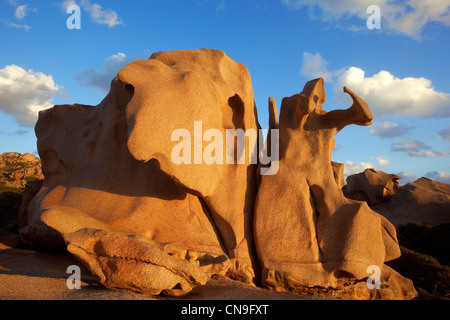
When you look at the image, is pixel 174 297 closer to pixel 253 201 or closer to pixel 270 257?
pixel 270 257

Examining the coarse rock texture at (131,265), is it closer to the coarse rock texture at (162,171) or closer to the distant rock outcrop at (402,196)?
the coarse rock texture at (162,171)

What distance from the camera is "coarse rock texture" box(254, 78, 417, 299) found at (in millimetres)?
5652

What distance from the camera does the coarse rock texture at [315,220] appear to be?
5.65 metres

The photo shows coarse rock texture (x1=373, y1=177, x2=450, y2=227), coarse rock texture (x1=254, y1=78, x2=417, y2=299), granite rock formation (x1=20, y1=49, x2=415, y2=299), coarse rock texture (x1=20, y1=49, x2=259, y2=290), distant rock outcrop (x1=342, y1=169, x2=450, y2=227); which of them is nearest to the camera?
coarse rock texture (x1=20, y1=49, x2=259, y2=290)

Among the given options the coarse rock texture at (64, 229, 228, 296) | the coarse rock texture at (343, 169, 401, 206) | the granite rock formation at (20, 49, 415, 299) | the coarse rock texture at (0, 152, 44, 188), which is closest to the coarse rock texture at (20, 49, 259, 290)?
the granite rock formation at (20, 49, 415, 299)

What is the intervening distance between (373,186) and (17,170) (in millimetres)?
23951

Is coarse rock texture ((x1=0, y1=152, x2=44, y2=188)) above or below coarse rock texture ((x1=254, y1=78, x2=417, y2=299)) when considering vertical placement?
above

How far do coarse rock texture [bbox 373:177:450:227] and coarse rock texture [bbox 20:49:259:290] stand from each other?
1224 centimetres

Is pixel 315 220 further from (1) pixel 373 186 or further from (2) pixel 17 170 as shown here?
(2) pixel 17 170

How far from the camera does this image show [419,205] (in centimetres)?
1634

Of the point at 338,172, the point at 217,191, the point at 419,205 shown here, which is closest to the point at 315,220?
the point at 217,191

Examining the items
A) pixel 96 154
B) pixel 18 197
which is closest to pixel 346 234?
pixel 96 154

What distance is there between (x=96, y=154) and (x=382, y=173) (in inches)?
637

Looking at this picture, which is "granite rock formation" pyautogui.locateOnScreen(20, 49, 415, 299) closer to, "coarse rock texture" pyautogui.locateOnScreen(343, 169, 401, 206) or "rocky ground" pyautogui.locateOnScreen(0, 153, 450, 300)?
"rocky ground" pyautogui.locateOnScreen(0, 153, 450, 300)
